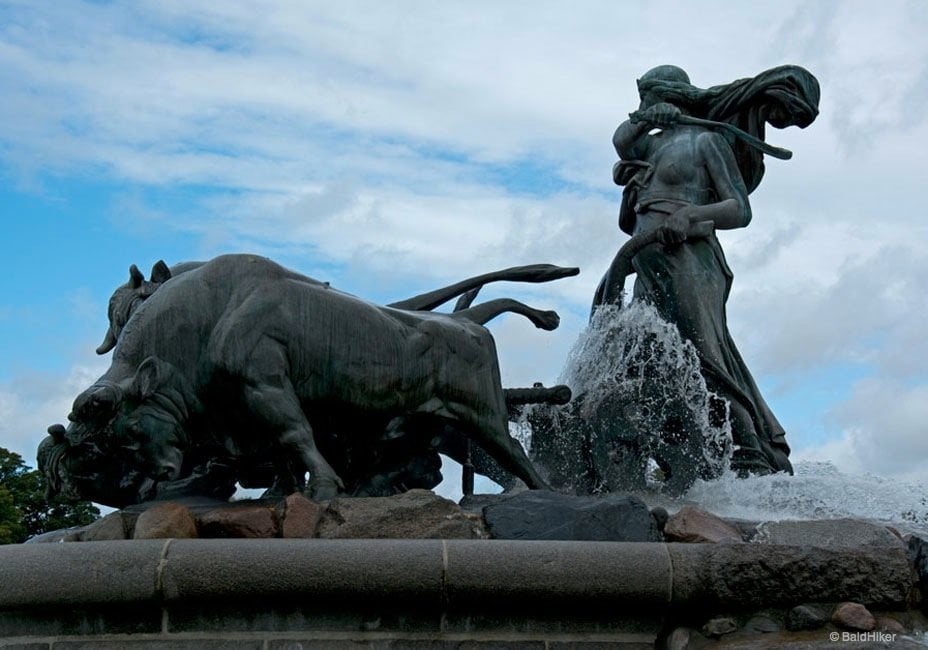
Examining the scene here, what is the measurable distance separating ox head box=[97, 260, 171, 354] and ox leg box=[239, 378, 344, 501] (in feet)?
4.25

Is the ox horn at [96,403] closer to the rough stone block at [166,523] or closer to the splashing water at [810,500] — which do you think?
the rough stone block at [166,523]

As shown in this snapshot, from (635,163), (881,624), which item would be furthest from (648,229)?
(881,624)

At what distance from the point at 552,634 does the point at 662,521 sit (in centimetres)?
88

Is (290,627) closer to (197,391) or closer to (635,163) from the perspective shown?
(197,391)

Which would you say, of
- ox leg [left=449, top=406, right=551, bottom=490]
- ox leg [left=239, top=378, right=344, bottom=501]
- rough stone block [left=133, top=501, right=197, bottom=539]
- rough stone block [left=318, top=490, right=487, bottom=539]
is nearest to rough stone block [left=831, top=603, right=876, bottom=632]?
rough stone block [left=318, top=490, right=487, bottom=539]

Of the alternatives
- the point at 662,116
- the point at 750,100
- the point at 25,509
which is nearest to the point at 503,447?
the point at 662,116

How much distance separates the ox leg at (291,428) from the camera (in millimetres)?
6559

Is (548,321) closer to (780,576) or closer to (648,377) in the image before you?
(648,377)

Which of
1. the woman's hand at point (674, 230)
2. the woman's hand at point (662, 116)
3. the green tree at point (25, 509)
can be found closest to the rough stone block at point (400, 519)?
the woman's hand at point (674, 230)

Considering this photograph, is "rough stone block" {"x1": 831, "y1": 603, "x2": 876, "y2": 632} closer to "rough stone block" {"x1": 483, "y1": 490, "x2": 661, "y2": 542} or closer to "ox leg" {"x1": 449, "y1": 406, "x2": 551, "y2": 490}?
"rough stone block" {"x1": 483, "y1": 490, "x2": 661, "y2": 542}

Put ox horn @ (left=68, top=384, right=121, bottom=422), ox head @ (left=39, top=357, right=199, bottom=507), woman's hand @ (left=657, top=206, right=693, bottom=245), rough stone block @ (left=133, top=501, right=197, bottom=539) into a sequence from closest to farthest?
1. rough stone block @ (left=133, top=501, right=197, bottom=539)
2. ox horn @ (left=68, top=384, right=121, bottom=422)
3. ox head @ (left=39, top=357, right=199, bottom=507)
4. woman's hand @ (left=657, top=206, right=693, bottom=245)

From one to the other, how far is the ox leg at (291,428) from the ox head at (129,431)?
0.37 metres

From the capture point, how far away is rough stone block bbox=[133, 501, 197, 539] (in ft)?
19.4

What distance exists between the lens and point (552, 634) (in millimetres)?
5645
